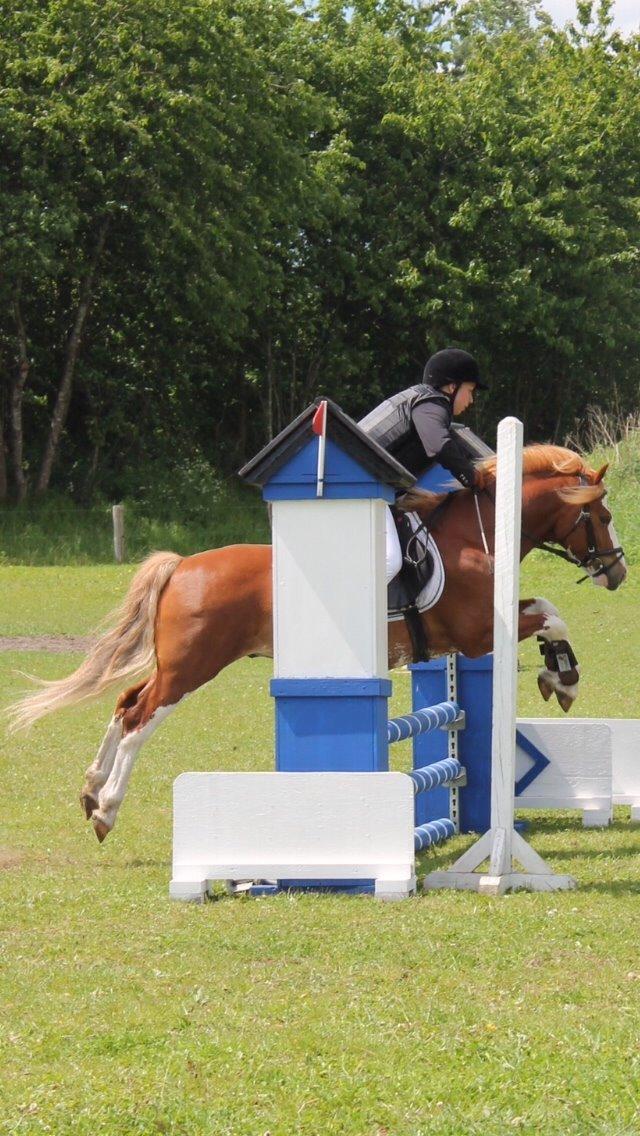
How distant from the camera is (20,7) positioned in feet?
90.4

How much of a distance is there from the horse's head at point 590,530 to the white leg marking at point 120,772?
2268mm

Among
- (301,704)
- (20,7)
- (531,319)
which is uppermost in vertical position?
(20,7)

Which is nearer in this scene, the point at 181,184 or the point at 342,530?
the point at 342,530

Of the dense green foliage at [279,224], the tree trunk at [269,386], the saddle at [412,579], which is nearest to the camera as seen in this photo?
the saddle at [412,579]

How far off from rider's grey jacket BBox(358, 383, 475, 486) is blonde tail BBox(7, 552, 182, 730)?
45.9 inches

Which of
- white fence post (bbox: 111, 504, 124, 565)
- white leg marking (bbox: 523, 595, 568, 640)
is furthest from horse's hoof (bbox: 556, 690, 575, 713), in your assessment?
white fence post (bbox: 111, 504, 124, 565)

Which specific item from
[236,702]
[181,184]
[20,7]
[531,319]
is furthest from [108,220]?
[236,702]

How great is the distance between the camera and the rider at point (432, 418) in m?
7.14

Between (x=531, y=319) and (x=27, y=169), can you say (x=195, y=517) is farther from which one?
(x=531, y=319)

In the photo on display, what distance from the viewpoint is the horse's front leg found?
7.70 metres

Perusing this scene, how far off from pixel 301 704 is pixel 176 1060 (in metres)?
2.61

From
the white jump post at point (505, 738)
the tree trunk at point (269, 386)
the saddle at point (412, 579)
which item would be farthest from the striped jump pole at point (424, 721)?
the tree trunk at point (269, 386)

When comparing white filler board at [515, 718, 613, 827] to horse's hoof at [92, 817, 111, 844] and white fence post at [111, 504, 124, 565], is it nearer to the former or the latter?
horse's hoof at [92, 817, 111, 844]

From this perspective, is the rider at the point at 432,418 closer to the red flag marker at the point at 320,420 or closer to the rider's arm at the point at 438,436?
the rider's arm at the point at 438,436
